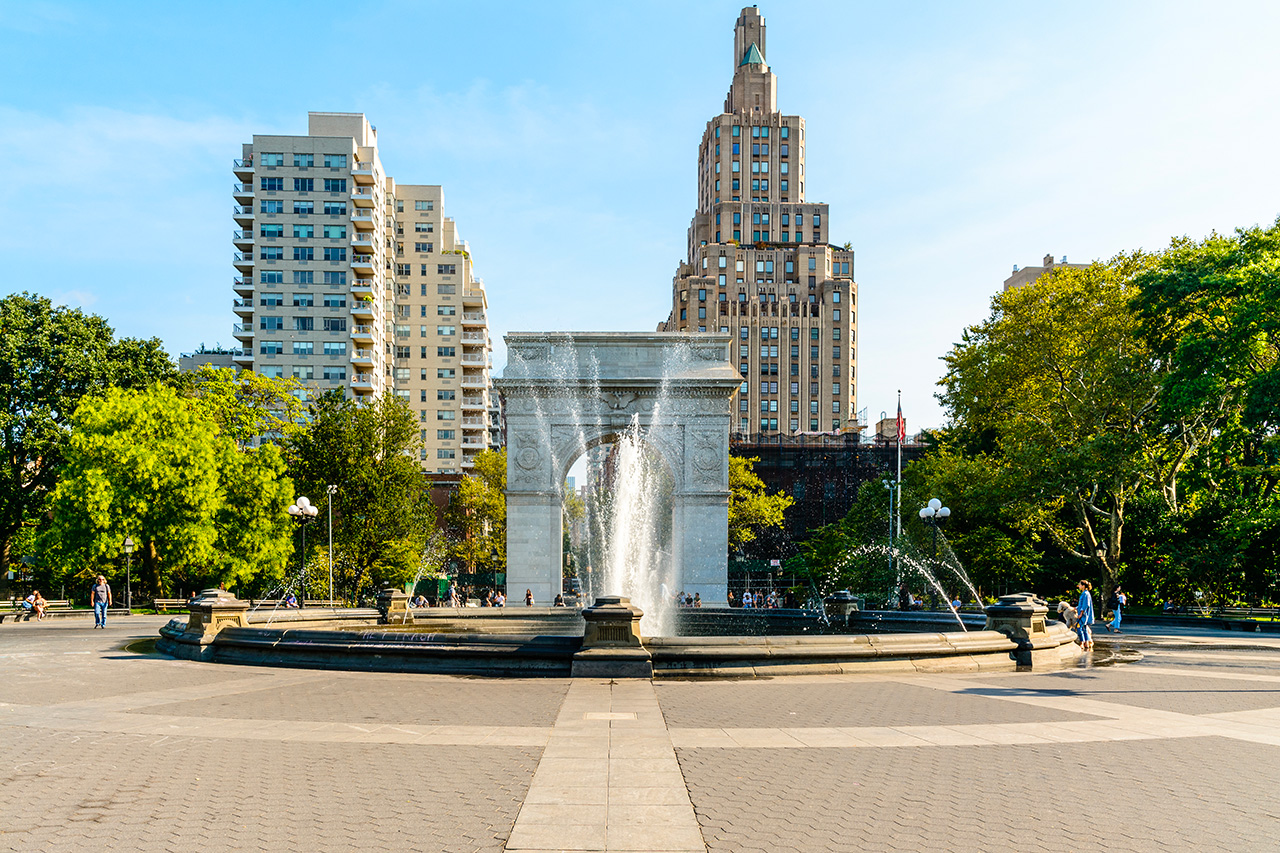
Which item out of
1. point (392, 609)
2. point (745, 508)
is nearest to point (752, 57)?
point (745, 508)

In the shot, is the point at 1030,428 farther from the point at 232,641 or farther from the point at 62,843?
the point at 62,843

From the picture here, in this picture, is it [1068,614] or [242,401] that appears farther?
[242,401]

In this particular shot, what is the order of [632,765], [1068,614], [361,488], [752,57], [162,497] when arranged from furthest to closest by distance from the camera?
[752,57] → [361,488] → [162,497] → [1068,614] → [632,765]

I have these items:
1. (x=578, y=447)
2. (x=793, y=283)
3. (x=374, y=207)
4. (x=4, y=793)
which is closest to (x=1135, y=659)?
(x=4, y=793)

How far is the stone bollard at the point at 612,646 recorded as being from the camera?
47.9 ft

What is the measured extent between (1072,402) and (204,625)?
3611 cm

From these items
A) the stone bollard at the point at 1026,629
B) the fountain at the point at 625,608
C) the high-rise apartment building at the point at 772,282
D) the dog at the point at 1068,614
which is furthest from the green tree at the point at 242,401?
the high-rise apartment building at the point at 772,282

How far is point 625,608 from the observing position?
15.1 meters

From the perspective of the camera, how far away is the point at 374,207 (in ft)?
271

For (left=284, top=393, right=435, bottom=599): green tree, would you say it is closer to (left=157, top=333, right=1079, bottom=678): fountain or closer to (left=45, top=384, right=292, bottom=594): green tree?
(left=45, top=384, right=292, bottom=594): green tree

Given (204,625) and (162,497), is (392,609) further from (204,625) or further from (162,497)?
(162,497)

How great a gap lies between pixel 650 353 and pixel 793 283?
3366 inches

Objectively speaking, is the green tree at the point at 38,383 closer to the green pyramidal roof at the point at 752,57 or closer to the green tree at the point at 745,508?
the green tree at the point at 745,508

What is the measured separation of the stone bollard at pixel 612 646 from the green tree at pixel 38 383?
130 feet
